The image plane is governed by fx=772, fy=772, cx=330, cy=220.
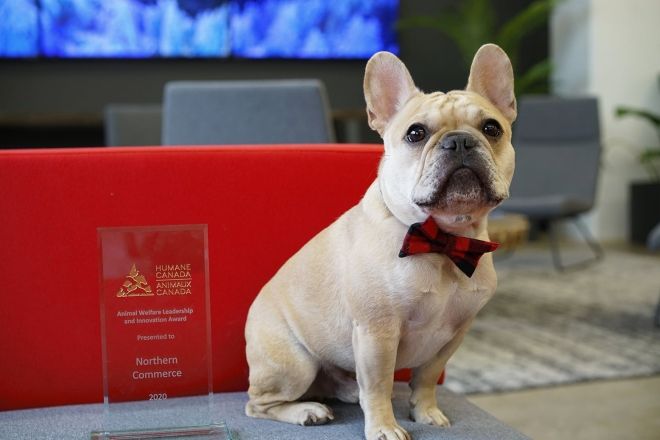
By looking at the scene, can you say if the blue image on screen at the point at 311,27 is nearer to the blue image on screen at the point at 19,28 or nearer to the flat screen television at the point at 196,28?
the flat screen television at the point at 196,28

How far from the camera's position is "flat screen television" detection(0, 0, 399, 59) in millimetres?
5410

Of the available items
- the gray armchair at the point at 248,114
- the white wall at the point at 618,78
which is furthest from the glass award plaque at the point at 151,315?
the white wall at the point at 618,78

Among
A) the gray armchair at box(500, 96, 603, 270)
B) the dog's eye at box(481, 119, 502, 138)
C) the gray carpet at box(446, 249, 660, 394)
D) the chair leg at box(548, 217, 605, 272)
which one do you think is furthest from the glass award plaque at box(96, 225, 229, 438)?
the gray armchair at box(500, 96, 603, 270)

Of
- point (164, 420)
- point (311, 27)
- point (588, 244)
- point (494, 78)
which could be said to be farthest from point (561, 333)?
point (311, 27)

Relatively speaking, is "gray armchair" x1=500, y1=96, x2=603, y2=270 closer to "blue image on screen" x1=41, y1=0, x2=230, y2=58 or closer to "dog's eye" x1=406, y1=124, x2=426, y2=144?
Answer: "blue image on screen" x1=41, y1=0, x2=230, y2=58

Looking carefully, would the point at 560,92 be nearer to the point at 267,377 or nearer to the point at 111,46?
the point at 111,46

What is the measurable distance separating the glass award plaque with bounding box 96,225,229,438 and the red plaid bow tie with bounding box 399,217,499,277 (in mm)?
331

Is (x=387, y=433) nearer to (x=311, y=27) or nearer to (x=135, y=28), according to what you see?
(x=135, y=28)

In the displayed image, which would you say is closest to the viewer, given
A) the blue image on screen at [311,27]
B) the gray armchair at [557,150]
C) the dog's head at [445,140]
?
the dog's head at [445,140]

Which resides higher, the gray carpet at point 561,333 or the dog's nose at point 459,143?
the dog's nose at point 459,143

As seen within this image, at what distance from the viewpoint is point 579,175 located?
5309 mm

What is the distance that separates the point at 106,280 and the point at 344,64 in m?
5.21

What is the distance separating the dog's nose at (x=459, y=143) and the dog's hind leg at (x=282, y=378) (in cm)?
40

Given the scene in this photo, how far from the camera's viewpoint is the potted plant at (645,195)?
5.96 meters
